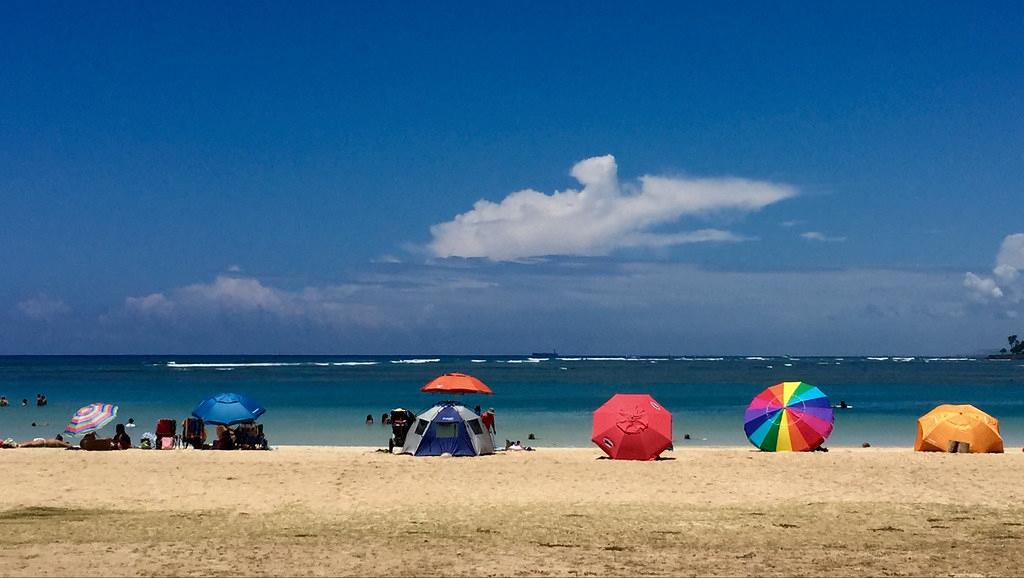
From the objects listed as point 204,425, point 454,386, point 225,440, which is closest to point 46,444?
point 204,425

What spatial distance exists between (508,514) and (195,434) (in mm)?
14236

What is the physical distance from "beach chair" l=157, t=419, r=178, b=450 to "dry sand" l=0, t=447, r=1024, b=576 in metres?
2.41

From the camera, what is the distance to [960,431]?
77.6 feet

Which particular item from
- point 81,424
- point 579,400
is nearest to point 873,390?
point 579,400

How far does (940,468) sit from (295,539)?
15.1 meters

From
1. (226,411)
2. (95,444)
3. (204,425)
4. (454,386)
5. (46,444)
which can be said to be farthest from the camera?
(204,425)

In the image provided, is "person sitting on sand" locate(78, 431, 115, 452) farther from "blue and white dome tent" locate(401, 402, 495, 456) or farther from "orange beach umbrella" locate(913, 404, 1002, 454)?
"orange beach umbrella" locate(913, 404, 1002, 454)

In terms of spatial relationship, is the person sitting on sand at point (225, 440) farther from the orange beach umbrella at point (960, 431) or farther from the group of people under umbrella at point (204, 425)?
the orange beach umbrella at point (960, 431)


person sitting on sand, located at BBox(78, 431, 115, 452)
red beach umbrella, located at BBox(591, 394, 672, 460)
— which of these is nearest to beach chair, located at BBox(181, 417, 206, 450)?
person sitting on sand, located at BBox(78, 431, 115, 452)

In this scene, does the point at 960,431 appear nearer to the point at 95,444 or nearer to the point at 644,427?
the point at 644,427

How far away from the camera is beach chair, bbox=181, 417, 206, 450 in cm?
2552

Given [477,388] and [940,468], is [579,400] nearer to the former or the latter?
[477,388]

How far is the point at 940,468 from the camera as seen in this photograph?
2020 cm

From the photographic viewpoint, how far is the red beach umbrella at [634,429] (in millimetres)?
22016
